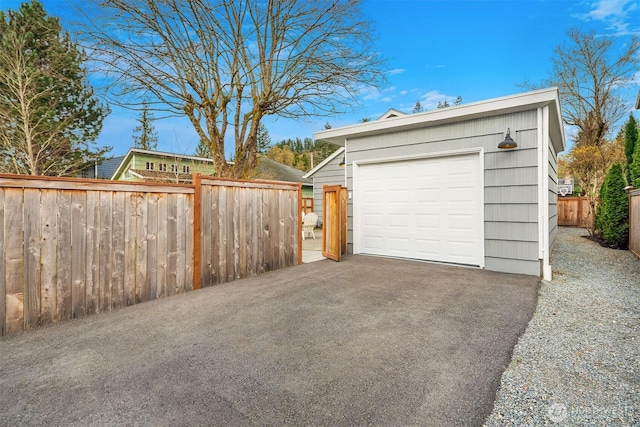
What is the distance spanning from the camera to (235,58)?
6570mm

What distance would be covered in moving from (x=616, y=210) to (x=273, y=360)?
9767mm

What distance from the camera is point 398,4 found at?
25.6 ft

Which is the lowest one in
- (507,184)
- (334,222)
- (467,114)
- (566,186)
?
(334,222)

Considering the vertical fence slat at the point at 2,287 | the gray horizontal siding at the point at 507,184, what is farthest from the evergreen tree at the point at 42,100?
the gray horizontal siding at the point at 507,184

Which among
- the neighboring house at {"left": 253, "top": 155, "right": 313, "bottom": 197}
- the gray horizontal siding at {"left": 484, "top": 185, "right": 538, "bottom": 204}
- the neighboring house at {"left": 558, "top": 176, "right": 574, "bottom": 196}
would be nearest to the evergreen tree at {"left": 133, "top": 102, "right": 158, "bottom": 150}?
the neighboring house at {"left": 253, "top": 155, "right": 313, "bottom": 197}

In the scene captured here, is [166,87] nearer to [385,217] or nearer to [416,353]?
[385,217]

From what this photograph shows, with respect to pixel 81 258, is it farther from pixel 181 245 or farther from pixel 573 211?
pixel 573 211

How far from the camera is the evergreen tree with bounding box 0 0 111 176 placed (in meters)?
8.25

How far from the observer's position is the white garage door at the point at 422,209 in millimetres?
5422

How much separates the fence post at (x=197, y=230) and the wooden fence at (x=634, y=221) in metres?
8.58

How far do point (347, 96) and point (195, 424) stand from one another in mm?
7424

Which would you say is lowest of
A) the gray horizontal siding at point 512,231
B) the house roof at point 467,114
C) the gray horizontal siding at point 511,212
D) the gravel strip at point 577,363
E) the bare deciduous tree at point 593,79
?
the gravel strip at point 577,363

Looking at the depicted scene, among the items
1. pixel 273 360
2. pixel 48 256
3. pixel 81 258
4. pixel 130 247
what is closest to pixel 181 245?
pixel 130 247

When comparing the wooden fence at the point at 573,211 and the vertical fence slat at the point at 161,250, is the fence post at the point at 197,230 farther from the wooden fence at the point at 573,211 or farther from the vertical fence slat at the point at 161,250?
the wooden fence at the point at 573,211
